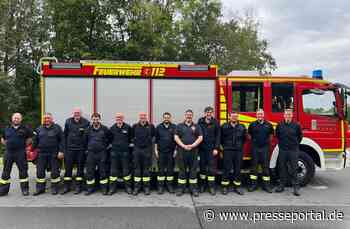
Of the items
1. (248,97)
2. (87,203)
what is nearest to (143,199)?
(87,203)

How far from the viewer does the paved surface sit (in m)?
5.62

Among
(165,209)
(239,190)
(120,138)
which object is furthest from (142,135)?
(239,190)

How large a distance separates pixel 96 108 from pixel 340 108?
210 inches

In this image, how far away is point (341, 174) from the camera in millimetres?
10398

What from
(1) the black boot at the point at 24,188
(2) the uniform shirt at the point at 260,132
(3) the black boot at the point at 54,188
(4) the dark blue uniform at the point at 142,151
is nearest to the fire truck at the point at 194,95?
(2) the uniform shirt at the point at 260,132

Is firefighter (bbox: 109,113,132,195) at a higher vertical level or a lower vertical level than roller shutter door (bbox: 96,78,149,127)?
lower

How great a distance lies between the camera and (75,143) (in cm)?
761

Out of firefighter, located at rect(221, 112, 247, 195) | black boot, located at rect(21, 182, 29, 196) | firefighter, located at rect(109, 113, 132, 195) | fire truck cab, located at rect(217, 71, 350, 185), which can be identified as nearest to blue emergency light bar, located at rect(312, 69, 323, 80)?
fire truck cab, located at rect(217, 71, 350, 185)

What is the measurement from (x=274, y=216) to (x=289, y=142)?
2.06 metres

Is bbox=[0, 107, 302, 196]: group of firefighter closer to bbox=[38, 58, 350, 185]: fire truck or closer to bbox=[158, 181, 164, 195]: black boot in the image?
bbox=[158, 181, 164, 195]: black boot

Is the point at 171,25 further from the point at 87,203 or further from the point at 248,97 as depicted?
the point at 87,203

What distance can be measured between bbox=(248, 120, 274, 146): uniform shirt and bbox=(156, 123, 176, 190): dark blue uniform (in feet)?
5.41

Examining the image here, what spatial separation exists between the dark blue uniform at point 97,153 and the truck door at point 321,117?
13.9ft

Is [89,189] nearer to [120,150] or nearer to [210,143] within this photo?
[120,150]
